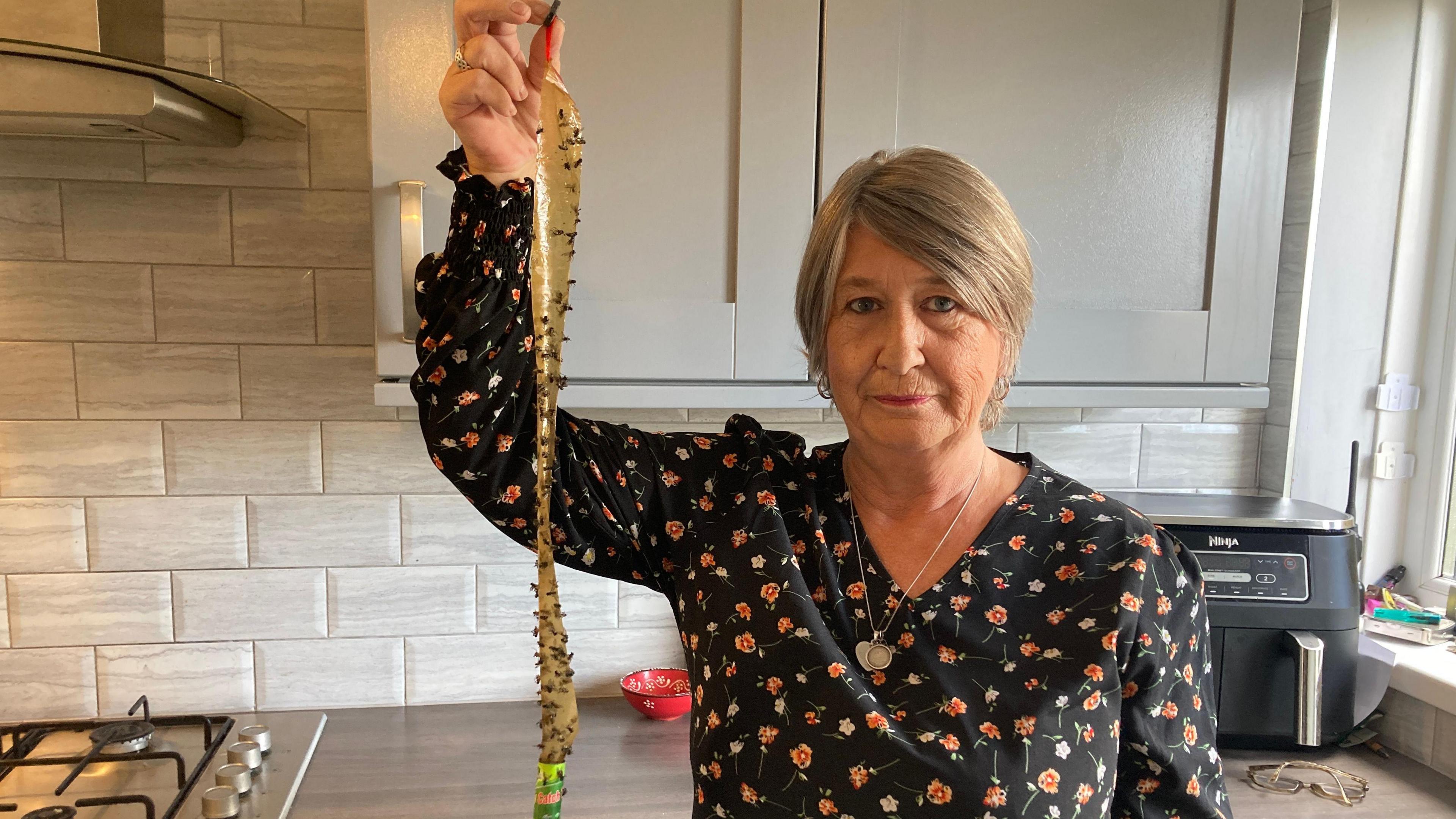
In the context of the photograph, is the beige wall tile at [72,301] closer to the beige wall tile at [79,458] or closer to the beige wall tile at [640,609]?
the beige wall tile at [79,458]

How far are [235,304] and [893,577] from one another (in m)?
1.15

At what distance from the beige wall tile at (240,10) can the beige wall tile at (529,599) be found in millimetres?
923

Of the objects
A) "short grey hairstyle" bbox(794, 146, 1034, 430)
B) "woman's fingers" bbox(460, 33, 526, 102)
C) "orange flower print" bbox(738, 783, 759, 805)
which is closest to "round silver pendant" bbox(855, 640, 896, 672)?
"orange flower print" bbox(738, 783, 759, 805)

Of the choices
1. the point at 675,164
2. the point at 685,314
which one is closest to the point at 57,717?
the point at 685,314

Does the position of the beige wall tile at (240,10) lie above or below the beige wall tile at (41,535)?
above

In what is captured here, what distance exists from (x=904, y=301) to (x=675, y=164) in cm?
47

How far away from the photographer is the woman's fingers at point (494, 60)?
709 millimetres

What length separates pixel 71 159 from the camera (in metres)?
1.40

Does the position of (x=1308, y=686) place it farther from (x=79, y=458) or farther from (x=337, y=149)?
(x=79, y=458)

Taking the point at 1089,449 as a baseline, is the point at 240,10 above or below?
above

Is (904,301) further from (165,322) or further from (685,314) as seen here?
(165,322)

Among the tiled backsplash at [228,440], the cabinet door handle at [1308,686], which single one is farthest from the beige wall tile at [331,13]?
the cabinet door handle at [1308,686]

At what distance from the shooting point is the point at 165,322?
145 cm

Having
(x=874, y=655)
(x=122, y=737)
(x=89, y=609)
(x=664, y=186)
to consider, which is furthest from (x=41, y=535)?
(x=874, y=655)
